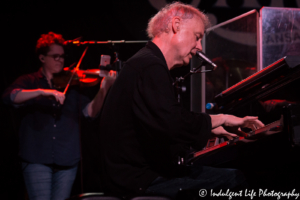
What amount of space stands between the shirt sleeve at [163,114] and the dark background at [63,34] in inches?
76.1

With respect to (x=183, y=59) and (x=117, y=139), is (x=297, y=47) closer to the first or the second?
(x=183, y=59)

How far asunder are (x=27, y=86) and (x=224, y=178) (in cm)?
220

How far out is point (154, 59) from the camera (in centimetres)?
142

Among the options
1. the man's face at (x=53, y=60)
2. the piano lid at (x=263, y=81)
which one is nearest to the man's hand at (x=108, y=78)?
the man's face at (x=53, y=60)

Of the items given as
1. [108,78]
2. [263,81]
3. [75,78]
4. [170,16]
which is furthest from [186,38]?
[75,78]

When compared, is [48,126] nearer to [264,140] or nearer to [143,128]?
[143,128]

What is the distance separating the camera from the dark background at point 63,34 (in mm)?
3277

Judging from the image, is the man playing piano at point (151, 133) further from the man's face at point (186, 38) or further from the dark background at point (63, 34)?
the dark background at point (63, 34)

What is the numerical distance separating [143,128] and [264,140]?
64 cm

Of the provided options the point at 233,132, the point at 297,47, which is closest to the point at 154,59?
the point at 233,132

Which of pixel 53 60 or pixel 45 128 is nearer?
pixel 45 128

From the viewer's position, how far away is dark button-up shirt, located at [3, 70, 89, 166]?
8.44ft

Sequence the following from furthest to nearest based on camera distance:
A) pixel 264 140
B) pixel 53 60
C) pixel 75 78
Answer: pixel 75 78 < pixel 53 60 < pixel 264 140

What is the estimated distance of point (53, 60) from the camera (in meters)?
2.95
